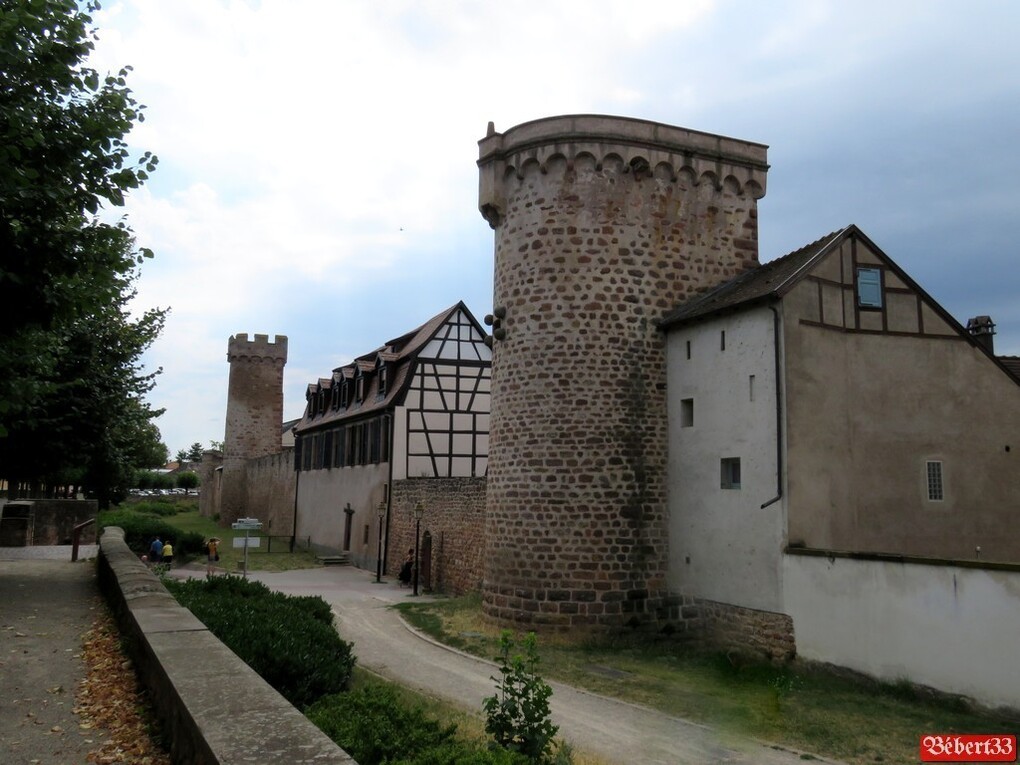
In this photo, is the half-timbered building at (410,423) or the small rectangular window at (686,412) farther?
the half-timbered building at (410,423)

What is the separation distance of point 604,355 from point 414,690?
7264mm

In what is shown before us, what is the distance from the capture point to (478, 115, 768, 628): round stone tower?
15.5 m

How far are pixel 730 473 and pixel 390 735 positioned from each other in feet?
33.0

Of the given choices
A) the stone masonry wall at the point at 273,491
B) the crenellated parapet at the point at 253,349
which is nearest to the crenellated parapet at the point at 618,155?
the stone masonry wall at the point at 273,491

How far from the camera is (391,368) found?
1202 inches

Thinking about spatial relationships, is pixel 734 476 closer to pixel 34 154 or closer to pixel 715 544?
pixel 715 544

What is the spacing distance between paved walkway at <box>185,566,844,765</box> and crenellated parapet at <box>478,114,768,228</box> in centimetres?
868

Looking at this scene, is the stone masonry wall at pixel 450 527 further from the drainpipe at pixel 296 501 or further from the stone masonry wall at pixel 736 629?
the drainpipe at pixel 296 501

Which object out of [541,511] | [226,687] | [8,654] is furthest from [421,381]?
[226,687]

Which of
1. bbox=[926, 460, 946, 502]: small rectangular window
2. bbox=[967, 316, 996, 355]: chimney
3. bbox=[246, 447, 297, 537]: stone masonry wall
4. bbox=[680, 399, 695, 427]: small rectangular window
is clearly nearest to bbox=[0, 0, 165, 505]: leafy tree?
bbox=[680, 399, 695, 427]: small rectangular window

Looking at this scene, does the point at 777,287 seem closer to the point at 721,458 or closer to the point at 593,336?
the point at 721,458

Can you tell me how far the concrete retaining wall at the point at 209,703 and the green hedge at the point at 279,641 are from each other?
48cm

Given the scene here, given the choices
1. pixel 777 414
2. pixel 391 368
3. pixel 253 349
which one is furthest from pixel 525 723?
pixel 253 349

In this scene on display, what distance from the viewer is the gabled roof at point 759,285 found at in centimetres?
1362
